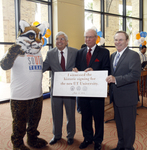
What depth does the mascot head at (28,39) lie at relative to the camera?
6.33ft

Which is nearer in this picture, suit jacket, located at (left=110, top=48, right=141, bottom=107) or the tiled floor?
suit jacket, located at (left=110, top=48, right=141, bottom=107)

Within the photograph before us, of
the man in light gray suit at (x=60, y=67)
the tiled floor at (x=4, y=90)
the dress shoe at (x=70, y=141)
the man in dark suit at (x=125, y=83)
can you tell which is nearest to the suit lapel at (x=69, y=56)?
the man in light gray suit at (x=60, y=67)

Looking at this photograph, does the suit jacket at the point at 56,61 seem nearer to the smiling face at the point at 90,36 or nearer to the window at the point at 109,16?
the smiling face at the point at 90,36

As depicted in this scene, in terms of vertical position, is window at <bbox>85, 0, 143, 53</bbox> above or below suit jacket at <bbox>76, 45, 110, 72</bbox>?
above

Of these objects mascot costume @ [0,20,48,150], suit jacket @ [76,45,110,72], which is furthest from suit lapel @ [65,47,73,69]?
mascot costume @ [0,20,48,150]

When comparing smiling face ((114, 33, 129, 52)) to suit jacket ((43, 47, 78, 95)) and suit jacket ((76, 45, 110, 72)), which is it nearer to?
suit jacket ((76, 45, 110, 72))

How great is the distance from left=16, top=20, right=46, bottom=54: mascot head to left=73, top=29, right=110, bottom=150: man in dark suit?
57 centimetres

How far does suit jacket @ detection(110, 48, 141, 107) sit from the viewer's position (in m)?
1.82

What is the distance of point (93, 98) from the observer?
2.15 m

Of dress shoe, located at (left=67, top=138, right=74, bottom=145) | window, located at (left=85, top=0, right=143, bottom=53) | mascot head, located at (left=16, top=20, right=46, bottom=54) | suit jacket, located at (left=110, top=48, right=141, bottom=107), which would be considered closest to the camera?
suit jacket, located at (left=110, top=48, right=141, bottom=107)

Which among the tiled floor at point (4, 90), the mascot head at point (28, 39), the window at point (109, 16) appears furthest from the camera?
the window at point (109, 16)

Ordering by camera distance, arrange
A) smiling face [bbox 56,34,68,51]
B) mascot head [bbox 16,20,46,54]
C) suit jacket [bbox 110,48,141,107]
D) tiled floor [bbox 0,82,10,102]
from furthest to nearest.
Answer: tiled floor [bbox 0,82,10,102], smiling face [bbox 56,34,68,51], mascot head [bbox 16,20,46,54], suit jacket [bbox 110,48,141,107]

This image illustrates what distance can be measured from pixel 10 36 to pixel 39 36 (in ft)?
9.91

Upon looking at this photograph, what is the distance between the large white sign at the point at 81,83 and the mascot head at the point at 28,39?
44 centimetres
